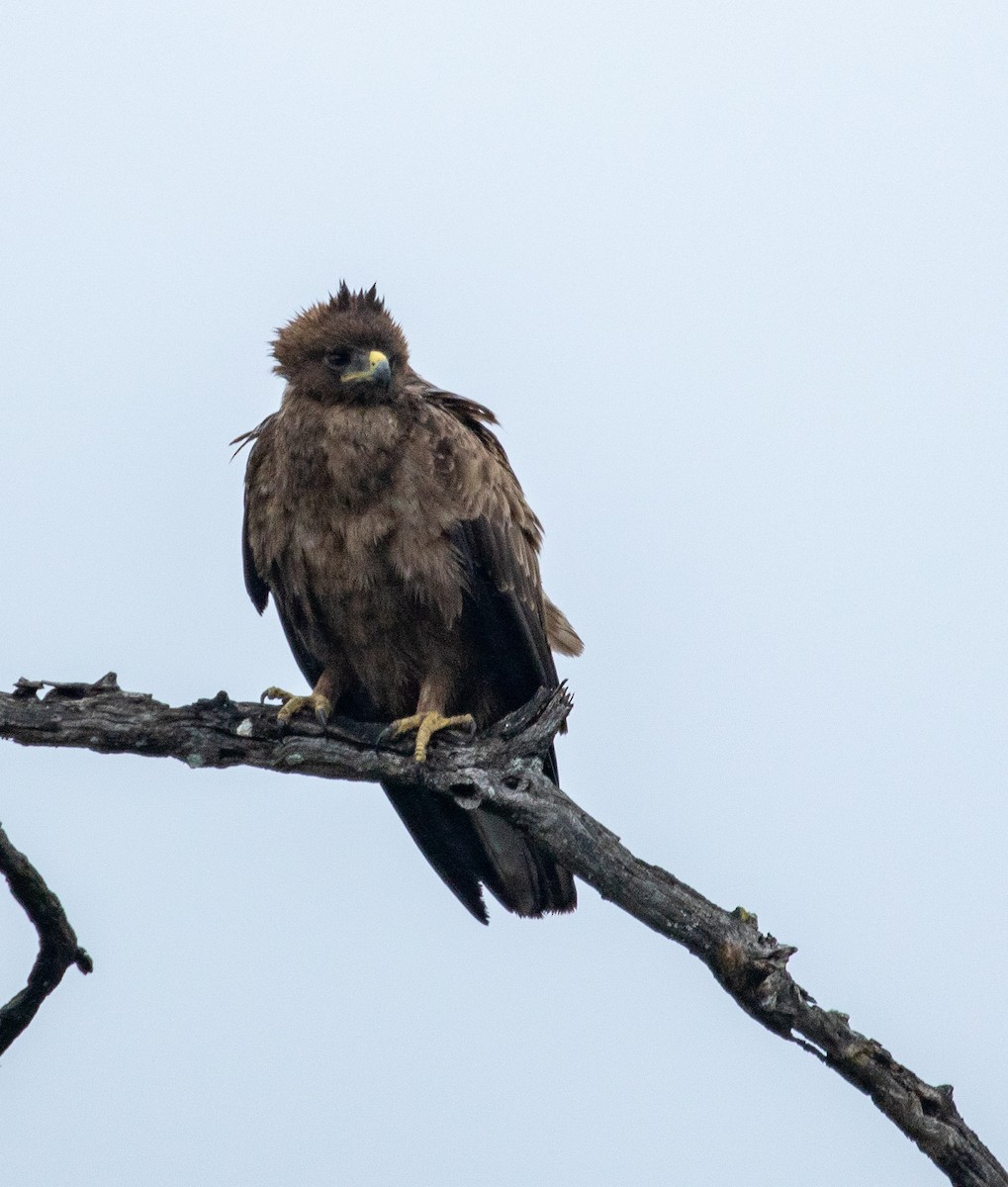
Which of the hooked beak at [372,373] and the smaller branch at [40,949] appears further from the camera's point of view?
the hooked beak at [372,373]

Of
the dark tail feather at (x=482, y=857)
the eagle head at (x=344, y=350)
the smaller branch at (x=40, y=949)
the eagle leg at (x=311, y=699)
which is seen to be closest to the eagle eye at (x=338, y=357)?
the eagle head at (x=344, y=350)

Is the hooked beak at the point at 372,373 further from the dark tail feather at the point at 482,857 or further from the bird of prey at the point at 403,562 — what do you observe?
the dark tail feather at the point at 482,857

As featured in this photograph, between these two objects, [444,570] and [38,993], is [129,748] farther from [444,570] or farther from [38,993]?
[444,570]

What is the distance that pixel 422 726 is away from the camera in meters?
6.41

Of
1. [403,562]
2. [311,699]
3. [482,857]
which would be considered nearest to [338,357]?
[403,562]

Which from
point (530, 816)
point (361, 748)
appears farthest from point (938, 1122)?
point (361, 748)

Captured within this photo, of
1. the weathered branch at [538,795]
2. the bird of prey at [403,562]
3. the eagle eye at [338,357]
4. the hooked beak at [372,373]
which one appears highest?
the eagle eye at [338,357]

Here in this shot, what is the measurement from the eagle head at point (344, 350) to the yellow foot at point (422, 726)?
149 centimetres

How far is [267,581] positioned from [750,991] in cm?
296

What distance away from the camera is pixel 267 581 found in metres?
7.34

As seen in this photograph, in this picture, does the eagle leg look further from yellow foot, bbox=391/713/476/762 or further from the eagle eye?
the eagle eye

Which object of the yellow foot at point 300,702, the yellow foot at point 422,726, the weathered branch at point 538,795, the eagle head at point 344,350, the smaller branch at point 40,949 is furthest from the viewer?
the eagle head at point 344,350

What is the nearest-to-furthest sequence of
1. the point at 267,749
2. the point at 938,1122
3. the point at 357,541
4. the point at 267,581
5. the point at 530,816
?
the point at 938,1122, the point at 530,816, the point at 267,749, the point at 357,541, the point at 267,581

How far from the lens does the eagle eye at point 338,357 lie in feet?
23.8
